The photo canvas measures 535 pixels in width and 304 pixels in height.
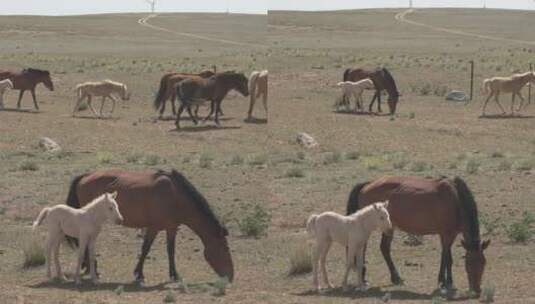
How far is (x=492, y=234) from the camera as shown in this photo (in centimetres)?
1738

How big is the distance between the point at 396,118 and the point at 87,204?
61.3ft

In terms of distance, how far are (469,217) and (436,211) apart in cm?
→ 48

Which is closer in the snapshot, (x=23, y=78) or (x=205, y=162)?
(x=205, y=162)

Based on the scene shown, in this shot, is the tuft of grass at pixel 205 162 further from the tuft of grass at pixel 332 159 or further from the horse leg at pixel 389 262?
the horse leg at pixel 389 262

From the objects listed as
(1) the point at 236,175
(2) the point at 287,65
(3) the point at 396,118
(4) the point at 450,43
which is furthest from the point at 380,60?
(1) the point at 236,175

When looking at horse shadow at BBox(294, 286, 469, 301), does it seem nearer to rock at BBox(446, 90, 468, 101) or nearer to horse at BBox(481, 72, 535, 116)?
horse at BBox(481, 72, 535, 116)

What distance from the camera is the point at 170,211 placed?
46.4ft

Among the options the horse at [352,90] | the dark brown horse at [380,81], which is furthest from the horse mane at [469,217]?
the horse at [352,90]

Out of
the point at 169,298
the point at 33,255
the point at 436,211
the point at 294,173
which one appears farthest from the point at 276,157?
the point at 169,298

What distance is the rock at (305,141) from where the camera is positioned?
1089 inches

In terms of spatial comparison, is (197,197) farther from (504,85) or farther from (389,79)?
(504,85)

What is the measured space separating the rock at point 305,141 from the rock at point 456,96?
10.0m

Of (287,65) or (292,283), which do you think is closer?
(292,283)

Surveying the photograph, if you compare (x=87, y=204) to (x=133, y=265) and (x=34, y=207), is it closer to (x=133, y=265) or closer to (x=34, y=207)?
(x=133, y=265)
